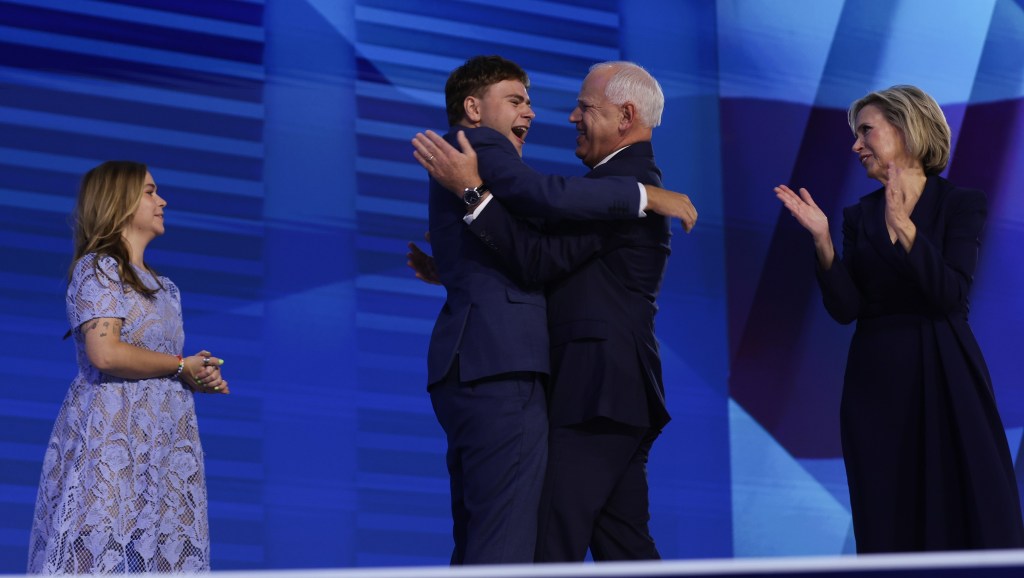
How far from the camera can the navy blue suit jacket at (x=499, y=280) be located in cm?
241

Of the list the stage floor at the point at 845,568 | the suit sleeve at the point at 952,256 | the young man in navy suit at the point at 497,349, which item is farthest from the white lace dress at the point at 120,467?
the stage floor at the point at 845,568

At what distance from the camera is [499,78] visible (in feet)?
8.75

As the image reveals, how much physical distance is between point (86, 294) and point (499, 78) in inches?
40.4

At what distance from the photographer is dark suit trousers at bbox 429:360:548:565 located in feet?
7.71

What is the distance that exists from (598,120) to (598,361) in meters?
0.56

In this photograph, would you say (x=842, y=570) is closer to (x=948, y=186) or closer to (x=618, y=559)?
(x=618, y=559)

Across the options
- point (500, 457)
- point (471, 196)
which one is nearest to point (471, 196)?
point (471, 196)

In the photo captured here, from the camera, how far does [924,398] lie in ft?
8.75

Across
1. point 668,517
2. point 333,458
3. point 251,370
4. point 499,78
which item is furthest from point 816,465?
point 499,78

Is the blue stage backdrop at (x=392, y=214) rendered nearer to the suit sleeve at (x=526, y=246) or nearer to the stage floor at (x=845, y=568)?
the suit sleeve at (x=526, y=246)

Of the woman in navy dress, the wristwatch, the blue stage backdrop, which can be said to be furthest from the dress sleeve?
the woman in navy dress

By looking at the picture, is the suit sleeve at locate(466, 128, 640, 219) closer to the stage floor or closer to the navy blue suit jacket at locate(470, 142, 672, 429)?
the navy blue suit jacket at locate(470, 142, 672, 429)

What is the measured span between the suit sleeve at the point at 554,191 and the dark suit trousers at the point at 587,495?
421 millimetres

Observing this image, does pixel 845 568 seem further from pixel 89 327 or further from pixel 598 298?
pixel 89 327
